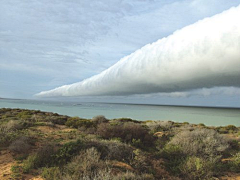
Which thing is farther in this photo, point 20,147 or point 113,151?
point 20,147

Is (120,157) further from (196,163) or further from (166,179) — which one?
(196,163)

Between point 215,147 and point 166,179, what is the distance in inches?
210

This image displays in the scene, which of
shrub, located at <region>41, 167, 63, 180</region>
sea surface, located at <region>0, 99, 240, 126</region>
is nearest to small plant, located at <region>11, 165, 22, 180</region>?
shrub, located at <region>41, 167, 63, 180</region>

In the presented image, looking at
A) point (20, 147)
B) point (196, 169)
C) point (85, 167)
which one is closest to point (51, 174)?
point (85, 167)

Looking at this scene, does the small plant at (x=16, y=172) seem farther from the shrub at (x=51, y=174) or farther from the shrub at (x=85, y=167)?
the shrub at (x=85, y=167)

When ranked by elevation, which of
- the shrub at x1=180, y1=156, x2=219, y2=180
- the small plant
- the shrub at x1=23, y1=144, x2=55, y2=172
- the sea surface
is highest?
the shrub at x1=23, y1=144, x2=55, y2=172

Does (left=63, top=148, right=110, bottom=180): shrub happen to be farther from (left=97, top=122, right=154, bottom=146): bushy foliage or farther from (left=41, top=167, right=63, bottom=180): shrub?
(left=97, top=122, right=154, bottom=146): bushy foliage

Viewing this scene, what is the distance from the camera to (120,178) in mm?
5344

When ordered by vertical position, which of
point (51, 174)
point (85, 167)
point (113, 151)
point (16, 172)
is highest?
point (85, 167)

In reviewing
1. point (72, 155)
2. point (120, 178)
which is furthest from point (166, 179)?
point (72, 155)

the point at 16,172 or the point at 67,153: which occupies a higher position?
the point at 67,153

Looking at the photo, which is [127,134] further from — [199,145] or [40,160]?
[40,160]

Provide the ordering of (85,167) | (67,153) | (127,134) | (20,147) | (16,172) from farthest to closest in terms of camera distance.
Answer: (127,134) → (20,147) → (67,153) → (16,172) → (85,167)

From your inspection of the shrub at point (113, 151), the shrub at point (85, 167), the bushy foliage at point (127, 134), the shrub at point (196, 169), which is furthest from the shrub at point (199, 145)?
the shrub at point (85, 167)
